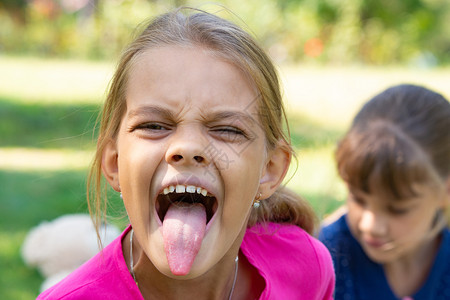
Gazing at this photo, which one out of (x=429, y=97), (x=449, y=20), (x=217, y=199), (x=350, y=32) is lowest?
(x=449, y=20)

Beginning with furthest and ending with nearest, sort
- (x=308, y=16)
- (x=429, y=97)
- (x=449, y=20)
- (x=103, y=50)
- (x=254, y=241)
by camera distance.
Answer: (x=449, y=20), (x=308, y=16), (x=103, y=50), (x=429, y=97), (x=254, y=241)

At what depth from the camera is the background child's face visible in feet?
5.82

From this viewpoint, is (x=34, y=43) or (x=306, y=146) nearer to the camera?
(x=306, y=146)

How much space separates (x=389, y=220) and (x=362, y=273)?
413 millimetres

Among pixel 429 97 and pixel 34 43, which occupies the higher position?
pixel 429 97

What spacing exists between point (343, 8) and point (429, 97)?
33.5ft

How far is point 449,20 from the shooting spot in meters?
18.0

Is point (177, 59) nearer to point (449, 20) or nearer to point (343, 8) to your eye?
point (343, 8)

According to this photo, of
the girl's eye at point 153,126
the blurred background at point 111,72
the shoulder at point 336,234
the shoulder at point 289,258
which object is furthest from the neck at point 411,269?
the girl's eye at point 153,126

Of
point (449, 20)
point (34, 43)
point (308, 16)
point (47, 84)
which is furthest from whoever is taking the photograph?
point (449, 20)

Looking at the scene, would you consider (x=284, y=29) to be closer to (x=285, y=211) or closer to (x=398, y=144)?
(x=398, y=144)

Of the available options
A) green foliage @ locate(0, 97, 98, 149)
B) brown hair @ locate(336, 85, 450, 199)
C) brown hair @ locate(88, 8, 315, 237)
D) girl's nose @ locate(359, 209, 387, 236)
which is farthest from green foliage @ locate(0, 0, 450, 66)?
brown hair @ locate(88, 8, 315, 237)

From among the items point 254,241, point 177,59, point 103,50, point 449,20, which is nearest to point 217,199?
point 177,59

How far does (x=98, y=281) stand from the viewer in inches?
75.2
